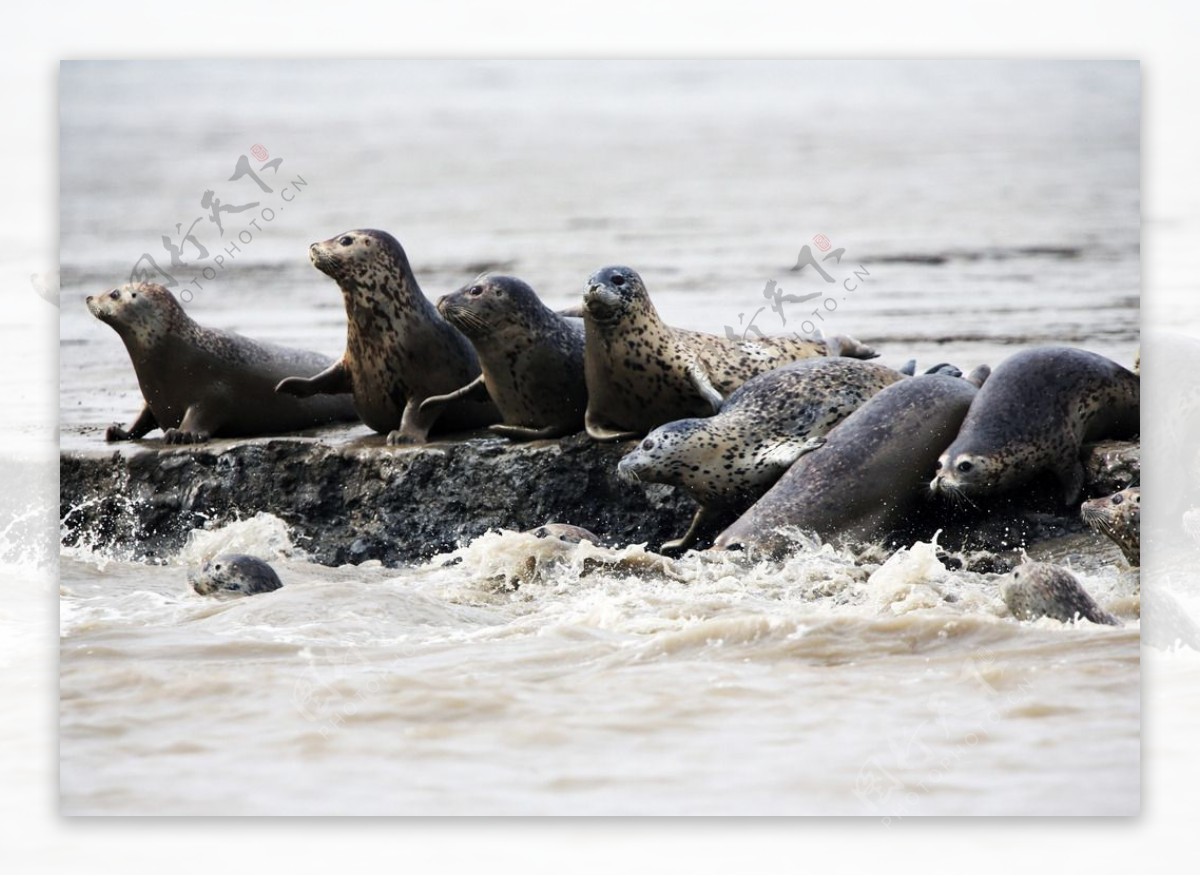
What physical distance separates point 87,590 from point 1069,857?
11.2 ft

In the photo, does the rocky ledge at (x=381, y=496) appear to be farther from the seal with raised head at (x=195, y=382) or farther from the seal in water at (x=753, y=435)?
the seal with raised head at (x=195, y=382)

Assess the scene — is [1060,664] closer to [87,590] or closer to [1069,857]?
[1069,857]

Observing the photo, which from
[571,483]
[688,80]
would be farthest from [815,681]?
[688,80]

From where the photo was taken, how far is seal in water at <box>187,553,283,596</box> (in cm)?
671

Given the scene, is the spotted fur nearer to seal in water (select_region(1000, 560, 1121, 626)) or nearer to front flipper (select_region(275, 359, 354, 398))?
front flipper (select_region(275, 359, 354, 398))

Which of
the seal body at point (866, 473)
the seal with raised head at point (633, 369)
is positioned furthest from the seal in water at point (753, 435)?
the seal with raised head at point (633, 369)

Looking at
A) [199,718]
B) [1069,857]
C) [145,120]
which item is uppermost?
[145,120]

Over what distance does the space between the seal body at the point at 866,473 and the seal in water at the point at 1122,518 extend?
2.43ft

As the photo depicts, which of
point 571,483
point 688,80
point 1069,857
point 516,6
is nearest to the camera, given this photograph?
point 1069,857

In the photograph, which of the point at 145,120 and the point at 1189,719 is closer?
the point at 1189,719

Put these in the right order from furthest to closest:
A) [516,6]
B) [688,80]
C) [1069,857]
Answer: [688,80] → [516,6] → [1069,857]

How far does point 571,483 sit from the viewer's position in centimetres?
755

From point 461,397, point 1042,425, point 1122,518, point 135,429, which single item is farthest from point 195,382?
point 1122,518

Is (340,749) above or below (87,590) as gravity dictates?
below
